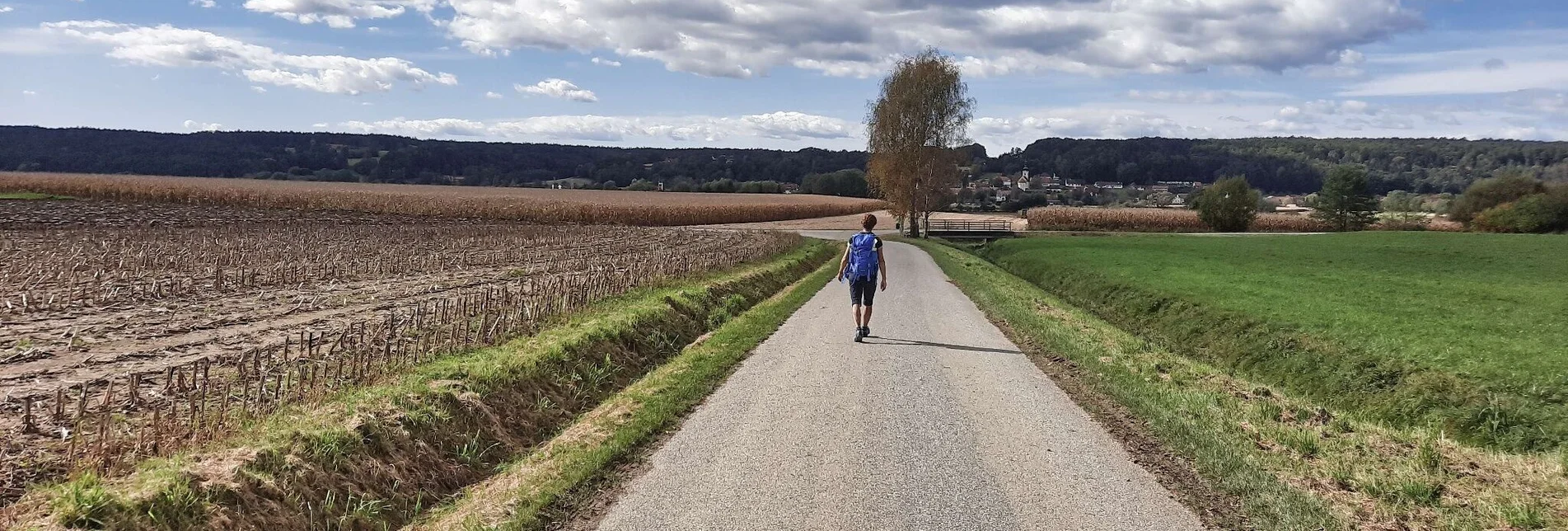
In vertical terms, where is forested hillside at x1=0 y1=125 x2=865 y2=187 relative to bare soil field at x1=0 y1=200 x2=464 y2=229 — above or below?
above

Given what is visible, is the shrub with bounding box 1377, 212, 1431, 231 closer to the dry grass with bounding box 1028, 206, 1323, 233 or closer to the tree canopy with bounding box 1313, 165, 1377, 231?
the tree canopy with bounding box 1313, 165, 1377, 231

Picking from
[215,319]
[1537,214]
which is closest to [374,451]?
[215,319]

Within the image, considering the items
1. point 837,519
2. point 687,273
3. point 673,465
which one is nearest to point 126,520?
point 673,465

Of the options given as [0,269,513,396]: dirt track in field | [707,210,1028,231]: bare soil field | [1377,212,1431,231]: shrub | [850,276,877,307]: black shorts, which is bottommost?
[707,210,1028,231]: bare soil field

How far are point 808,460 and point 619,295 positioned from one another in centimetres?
1150

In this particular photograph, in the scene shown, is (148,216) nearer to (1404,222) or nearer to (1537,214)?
(1537,214)

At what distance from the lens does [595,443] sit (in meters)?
8.63

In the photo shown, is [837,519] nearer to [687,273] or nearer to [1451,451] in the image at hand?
[1451,451]

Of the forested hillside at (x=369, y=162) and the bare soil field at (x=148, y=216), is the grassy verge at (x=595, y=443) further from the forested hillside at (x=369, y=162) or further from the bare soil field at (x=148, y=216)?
the forested hillside at (x=369, y=162)

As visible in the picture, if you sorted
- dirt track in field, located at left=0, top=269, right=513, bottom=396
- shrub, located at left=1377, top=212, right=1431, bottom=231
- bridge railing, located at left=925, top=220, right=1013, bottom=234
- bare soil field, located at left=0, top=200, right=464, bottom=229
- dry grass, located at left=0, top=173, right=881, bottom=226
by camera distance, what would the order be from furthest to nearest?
shrub, located at left=1377, top=212, right=1431, bottom=231
bridge railing, located at left=925, top=220, right=1013, bottom=234
dry grass, located at left=0, top=173, right=881, bottom=226
bare soil field, located at left=0, top=200, right=464, bottom=229
dirt track in field, located at left=0, top=269, right=513, bottom=396

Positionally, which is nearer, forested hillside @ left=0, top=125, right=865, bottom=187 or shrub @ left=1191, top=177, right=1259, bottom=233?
shrub @ left=1191, top=177, right=1259, bottom=233

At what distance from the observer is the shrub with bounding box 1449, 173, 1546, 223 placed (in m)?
83.4

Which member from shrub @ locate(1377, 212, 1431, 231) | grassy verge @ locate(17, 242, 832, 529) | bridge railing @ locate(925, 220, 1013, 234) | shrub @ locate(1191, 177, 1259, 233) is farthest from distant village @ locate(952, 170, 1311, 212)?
grassy verge @ locate(17, 242, 832, 529)

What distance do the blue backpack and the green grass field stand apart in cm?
588
